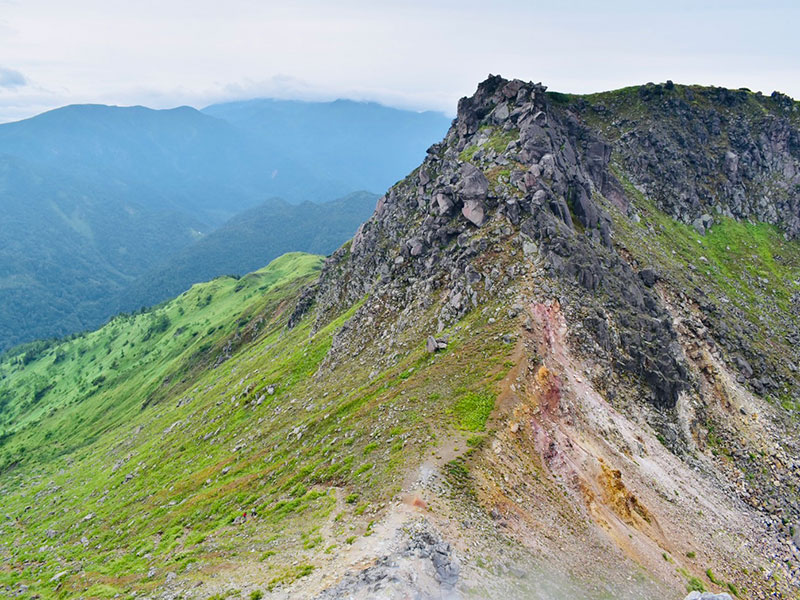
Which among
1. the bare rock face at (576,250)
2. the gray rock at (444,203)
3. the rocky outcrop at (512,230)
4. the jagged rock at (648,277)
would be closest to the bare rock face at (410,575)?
the bare rock face at (576,250)

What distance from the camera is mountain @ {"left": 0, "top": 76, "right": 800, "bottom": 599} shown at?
1120 inches

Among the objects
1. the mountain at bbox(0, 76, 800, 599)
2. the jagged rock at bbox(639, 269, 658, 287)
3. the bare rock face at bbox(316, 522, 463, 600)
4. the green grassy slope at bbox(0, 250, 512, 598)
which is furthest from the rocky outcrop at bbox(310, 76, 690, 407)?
the bare rock face at bbox(316, 522, 463, 600)

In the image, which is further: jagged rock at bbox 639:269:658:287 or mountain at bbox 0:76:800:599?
jagged rock at bbox 639:269:658:287

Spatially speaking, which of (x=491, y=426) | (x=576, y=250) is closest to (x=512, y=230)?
(x=576, y=250)

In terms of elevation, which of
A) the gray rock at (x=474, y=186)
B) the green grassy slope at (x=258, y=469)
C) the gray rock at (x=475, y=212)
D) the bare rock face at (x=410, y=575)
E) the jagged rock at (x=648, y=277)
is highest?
the gray rock at (x=474, y=186)

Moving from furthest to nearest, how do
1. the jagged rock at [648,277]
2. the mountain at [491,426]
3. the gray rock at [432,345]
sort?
the jagged rock at [648,277], the gray rock at [432,345], the mountain at [491,426]

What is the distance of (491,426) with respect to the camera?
34.7 m

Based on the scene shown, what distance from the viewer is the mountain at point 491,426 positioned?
93.4 ft

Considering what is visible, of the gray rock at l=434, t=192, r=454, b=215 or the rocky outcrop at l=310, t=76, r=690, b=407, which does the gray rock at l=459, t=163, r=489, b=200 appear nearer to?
the rocky outcrop at l=310, t=76, r=690, b=407

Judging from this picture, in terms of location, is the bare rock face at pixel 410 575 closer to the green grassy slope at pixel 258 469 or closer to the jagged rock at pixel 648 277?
the green grassy slope at pixel 258 469

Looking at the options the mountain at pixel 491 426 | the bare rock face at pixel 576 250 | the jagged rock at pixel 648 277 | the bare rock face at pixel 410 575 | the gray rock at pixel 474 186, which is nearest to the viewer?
the bare rock face at pixel 410 575

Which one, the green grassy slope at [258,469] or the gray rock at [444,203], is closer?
the green grassy slope at [258,469]

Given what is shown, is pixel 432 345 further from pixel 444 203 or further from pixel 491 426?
pixel 444 203

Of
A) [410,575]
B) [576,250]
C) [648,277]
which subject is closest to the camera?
[410,575]
